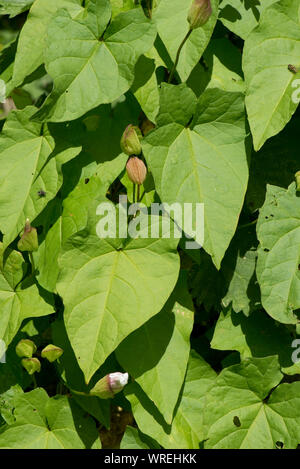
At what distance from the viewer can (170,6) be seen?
143 centimetres

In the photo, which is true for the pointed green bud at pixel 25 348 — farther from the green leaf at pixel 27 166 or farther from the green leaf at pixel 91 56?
the green leaf at pixel 91 56

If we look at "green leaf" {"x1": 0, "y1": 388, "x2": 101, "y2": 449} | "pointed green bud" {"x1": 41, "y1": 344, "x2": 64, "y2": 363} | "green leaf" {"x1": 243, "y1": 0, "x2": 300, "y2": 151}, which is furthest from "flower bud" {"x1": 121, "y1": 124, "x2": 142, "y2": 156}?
"green leaf" {"x1": 0, "y1": 388, "x2": 101, "y2": 449}

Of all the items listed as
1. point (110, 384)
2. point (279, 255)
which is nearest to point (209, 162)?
point (279, 255)

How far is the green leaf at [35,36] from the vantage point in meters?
1.45

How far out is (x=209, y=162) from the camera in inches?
52.7

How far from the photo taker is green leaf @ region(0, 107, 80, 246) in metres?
1.36

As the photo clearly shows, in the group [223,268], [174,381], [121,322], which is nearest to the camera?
[121,322]

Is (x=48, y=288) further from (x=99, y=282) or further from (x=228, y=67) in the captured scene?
(x=228, y=67)

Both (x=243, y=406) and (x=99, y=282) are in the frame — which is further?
(x=243, y=406)

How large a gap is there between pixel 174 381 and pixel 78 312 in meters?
0.28

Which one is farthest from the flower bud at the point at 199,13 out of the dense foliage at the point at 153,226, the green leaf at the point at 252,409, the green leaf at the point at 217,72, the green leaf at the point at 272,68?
the green leaf at the point at 252,409

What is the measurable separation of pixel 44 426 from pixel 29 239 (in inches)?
18.0

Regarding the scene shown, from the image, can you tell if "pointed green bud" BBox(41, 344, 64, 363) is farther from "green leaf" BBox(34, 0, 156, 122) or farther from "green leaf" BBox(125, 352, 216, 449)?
"green leaf" BBox(34, 0, 156, 122)
